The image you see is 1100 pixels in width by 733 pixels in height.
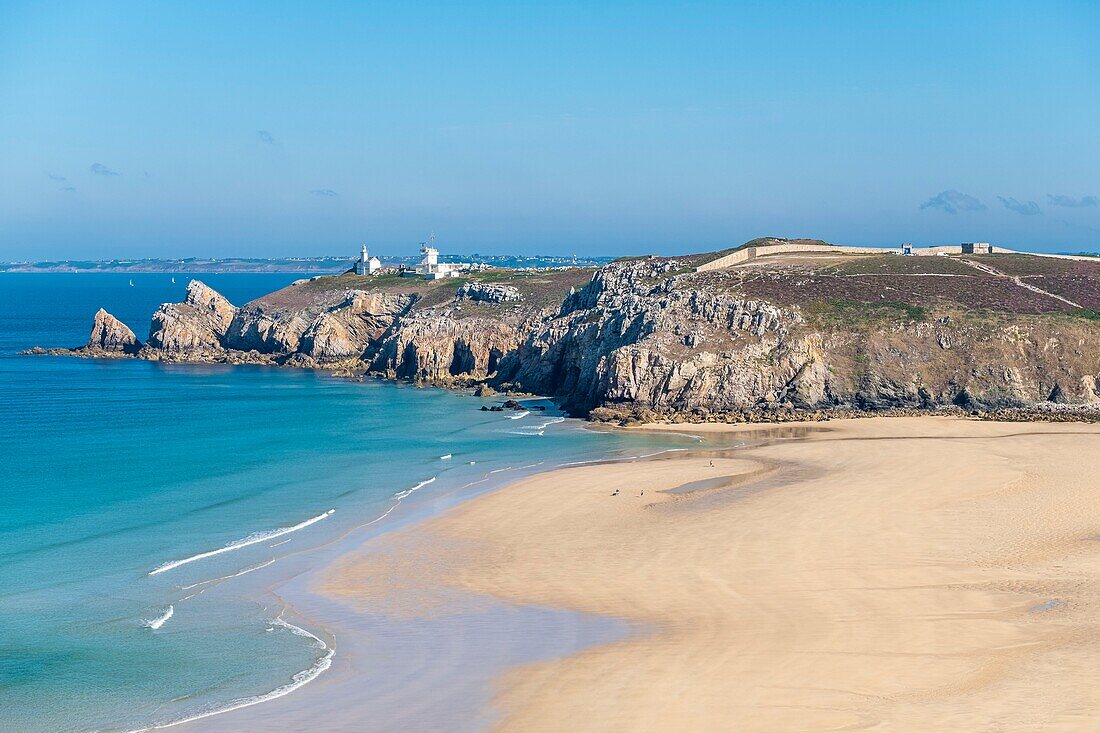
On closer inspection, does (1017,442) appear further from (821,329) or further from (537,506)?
(537,506)

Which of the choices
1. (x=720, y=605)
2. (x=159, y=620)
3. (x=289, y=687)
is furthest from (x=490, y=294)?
(x=289, y=687)

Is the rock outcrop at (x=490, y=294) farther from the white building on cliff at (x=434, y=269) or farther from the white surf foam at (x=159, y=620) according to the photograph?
the white surf foam at (x=159, y=620)

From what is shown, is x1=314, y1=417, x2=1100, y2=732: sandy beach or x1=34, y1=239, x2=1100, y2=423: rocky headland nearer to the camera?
x1=314, y1=417, x2=1100, y2=732: sandy beach

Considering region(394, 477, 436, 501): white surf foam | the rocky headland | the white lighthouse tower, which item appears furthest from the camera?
the white lighthouse tower

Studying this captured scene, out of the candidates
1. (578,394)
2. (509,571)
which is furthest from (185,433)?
(509,571)

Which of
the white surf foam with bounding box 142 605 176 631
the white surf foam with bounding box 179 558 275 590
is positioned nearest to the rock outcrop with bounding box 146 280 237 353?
the white surf foam with bounding box 179 558 275 590

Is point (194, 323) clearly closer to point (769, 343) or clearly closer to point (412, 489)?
point (769, 343)

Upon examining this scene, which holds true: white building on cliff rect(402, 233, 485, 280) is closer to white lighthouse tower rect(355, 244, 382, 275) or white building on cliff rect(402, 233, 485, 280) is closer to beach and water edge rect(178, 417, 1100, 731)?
white lighthouse tower rect(355, 244, 382, 275)
